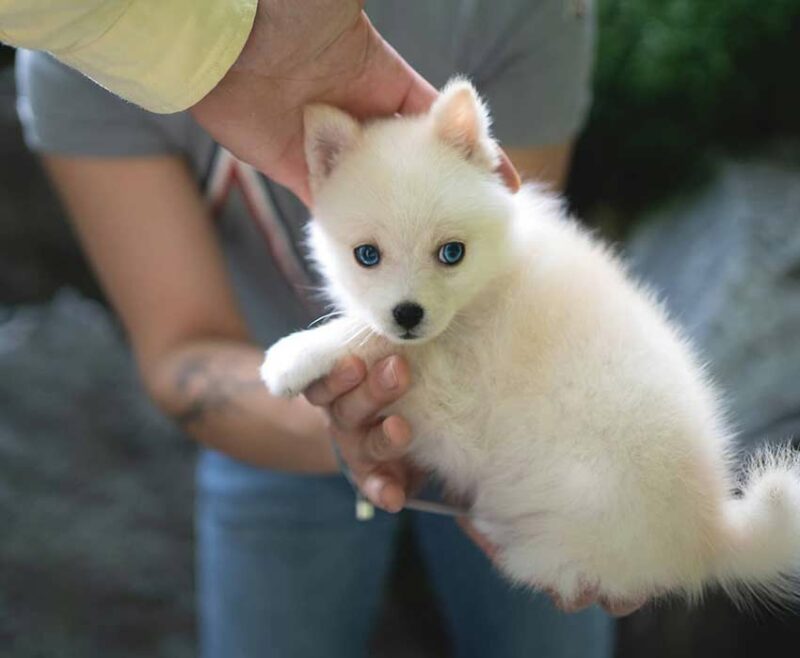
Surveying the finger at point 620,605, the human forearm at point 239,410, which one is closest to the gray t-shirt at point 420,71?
the human forearm at point 239,410

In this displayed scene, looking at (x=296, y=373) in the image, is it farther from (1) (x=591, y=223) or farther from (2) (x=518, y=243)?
(1) (x=591, y=223)

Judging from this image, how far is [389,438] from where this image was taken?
95 cm

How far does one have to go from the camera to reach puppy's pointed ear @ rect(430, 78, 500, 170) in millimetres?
906

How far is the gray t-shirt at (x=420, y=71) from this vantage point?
1.25 meters

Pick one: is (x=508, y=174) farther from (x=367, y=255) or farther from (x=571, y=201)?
(x=571, y=201)

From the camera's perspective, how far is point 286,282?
143 cm

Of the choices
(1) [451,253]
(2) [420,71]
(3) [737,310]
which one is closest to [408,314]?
(1) [451,253]

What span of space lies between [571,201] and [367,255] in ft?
4.23

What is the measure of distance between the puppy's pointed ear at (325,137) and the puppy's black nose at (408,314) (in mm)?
182

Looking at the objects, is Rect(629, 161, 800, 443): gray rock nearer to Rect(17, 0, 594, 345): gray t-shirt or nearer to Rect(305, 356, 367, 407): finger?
Rect(17, 0, 594, 345): gray t-shirt

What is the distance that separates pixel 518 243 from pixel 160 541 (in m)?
1.27

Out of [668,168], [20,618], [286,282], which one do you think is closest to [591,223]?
[668,168]

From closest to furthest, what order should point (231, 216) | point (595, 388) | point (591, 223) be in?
point (595, 388)
point (231, 216)
point (591, 223)

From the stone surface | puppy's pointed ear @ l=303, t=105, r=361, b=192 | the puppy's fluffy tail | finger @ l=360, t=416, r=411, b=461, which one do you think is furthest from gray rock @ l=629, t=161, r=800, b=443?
puppy's pointed ear @ l=303, t=105, r=361, b=192
